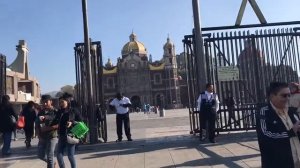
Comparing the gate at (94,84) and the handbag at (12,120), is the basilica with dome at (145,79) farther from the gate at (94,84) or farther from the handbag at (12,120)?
the handbag at (12,120)

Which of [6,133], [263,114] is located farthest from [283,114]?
[6,133]

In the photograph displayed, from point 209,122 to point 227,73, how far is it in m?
1.56

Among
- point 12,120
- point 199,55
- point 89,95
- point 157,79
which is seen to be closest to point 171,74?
point 157,79

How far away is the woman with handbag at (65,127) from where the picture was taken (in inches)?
274

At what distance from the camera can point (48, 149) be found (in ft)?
23.4

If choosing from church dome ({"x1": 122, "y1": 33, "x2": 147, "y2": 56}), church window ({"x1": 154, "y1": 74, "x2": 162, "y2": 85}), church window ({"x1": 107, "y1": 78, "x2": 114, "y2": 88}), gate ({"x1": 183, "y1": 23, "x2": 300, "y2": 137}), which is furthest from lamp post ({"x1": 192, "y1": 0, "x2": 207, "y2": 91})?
church dome ({"x1": 122, "y1": 33, "x2": 147, "y2": 56})

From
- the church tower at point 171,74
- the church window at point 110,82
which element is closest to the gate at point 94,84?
the church window at point 110,82

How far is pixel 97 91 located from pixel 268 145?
923 cm

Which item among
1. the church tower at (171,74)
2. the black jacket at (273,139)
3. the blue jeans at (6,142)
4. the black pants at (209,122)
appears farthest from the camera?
the church tower at (171,74)

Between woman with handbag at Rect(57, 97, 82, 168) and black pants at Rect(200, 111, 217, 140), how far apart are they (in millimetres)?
4604

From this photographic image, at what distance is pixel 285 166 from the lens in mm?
3496

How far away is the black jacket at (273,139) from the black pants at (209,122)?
708cm

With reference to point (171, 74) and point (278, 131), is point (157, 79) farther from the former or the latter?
point (278, 131)

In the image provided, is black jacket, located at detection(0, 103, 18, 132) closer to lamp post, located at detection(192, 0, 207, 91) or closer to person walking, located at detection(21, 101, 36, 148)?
person walking, located at detection(21, 101, 36, 148)
